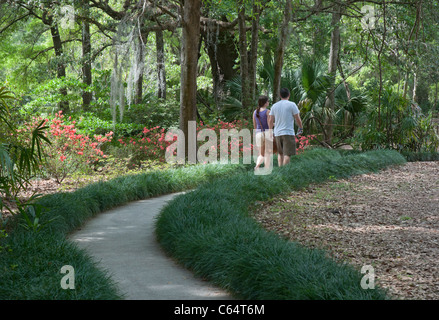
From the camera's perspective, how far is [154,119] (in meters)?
15.8

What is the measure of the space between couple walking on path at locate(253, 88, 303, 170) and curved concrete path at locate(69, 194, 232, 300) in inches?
127

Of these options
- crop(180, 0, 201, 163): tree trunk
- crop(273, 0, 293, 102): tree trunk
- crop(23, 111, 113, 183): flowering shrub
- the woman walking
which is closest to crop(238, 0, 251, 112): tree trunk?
crop(273, 0, 293, 102): tree trunk

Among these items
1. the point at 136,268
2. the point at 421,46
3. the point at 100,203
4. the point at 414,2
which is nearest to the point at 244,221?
the point at 136,268

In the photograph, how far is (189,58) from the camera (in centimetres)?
1048

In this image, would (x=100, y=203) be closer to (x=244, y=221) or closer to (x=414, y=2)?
(x=244, y=221)

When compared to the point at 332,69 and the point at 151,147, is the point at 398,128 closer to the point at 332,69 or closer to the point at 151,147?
the point at 332,69

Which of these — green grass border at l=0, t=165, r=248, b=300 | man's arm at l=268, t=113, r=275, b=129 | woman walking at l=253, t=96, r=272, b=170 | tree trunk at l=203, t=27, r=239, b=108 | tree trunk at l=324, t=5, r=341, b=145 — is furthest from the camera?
tree trunk at l=203, t=27, r=239, b=108

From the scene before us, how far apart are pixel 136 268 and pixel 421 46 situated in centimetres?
1025

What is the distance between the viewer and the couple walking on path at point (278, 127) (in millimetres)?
9031

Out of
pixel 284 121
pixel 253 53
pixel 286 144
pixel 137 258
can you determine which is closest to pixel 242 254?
pixel 137 258

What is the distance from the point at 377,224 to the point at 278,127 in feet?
10.9

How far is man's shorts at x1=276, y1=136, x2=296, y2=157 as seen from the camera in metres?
9.24

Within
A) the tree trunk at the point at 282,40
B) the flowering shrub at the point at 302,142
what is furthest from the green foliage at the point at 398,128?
the tree trunk at the point at 282,40

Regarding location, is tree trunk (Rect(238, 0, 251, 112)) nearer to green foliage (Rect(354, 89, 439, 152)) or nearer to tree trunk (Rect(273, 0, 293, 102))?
tree trunk (Rect(273, 0, 293, 102))
